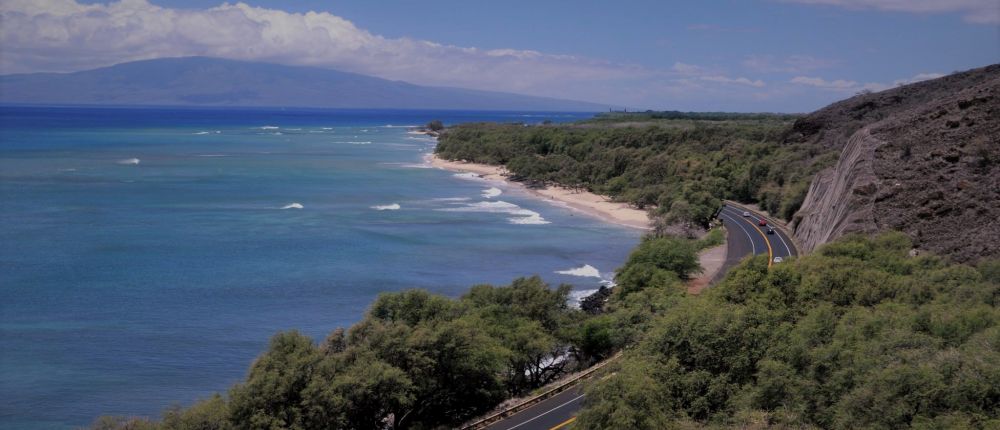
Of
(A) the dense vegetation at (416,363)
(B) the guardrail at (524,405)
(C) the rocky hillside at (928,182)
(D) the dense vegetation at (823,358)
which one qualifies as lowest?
(B) the guardrail at (524,405)

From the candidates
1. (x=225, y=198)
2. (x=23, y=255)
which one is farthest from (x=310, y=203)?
(x=23, y=255)

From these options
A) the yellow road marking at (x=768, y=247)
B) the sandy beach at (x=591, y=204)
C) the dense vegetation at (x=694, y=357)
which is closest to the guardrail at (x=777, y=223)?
the yellow road marking at (x=768, y=247)

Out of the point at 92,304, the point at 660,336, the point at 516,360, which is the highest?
the point at 660,336

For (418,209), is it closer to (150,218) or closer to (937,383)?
(150,218)

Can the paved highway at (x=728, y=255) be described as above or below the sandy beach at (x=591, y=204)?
above

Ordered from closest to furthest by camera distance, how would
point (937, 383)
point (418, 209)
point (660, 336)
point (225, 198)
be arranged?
point (937, 383) → point (660, 336) → point (418, 209) → point (225, 198)

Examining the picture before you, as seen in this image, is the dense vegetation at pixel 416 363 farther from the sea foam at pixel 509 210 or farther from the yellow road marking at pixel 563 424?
the sea foam at pixel 509 210

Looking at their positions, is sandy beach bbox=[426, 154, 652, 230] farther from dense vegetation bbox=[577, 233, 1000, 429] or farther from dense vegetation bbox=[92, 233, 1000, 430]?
dense vegetation bbox=[577, 233, 1000, 429]
